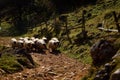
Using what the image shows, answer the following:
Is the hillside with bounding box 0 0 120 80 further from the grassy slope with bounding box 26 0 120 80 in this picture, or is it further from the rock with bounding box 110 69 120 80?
the rock with bounding box 110 69 120 80

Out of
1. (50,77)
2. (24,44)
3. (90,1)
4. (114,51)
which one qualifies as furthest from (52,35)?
(114,51)

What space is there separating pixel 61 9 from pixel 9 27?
34.2 ft

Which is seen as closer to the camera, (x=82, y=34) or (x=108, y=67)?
(x=108, y=67)

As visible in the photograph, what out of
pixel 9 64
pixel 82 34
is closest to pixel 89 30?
pixel 82 34

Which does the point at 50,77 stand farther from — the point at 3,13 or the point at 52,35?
the point at 3,13

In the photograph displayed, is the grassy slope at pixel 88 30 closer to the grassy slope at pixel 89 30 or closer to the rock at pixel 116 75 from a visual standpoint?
the grassy slope at pixel 89 30

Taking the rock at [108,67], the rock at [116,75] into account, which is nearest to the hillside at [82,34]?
the rock at [108,67]

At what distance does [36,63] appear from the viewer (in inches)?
858

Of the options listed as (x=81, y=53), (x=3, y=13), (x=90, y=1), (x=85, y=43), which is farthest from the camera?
(x=3, y=13)

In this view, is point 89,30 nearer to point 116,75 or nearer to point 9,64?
point 9,64

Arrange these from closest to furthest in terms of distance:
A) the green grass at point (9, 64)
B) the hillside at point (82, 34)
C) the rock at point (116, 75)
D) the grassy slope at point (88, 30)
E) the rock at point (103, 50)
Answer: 1. the rock at point (116, 75)
2. the rock at point (103, 50)
3. the hillside at point (82, 34)
4. the green grass at point (9, 64)
5. the grassy slope at point (88, 30)

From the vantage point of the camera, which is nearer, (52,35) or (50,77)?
(50,77)

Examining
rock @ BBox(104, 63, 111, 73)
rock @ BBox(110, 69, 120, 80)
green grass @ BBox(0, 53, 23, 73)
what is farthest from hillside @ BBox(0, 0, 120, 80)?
rock @ BBox(110, 69, 120, 80)

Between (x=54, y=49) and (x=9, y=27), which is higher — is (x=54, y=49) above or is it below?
below
